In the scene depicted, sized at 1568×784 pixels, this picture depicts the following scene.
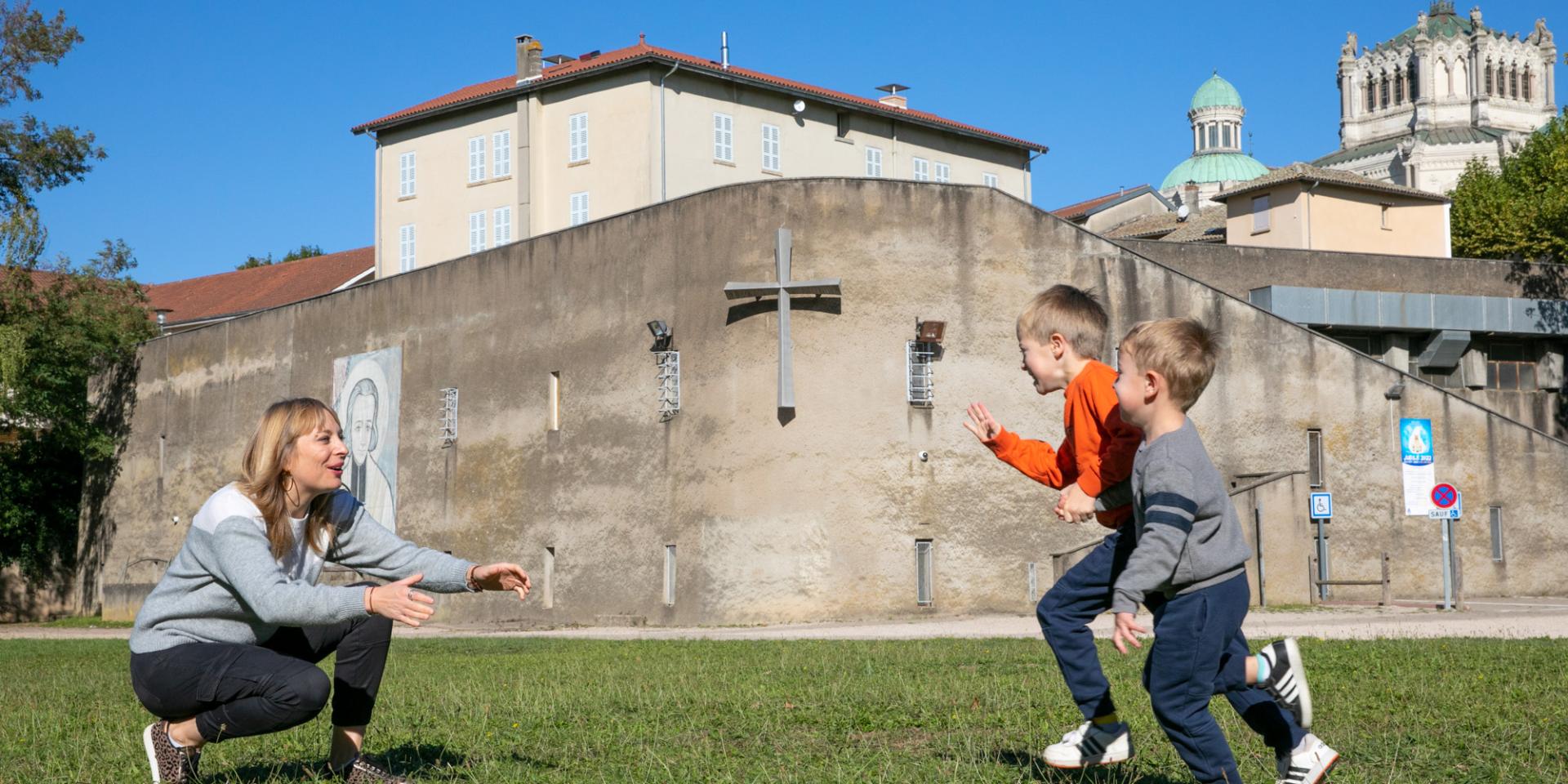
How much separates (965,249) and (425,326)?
12.9 meters

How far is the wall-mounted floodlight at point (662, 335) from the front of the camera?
29.1 meters

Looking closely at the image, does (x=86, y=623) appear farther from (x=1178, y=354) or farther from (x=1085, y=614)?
(x=1178, y=354)

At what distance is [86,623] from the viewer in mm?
42125

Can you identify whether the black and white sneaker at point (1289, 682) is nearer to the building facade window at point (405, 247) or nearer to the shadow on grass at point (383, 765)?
the shadow on grass at point (383, 765)

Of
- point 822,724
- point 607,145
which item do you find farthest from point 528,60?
point 822,724

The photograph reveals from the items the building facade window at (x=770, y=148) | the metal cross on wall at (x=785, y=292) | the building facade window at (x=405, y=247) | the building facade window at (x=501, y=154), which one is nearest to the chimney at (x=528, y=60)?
the building facade window at (x=501, y=154)

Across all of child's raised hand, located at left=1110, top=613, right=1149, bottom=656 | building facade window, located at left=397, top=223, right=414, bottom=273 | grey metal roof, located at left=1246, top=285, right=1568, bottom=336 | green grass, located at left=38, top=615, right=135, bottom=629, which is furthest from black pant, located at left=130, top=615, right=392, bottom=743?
building facade window, located at left=397, top=223, right=414, bottom=273

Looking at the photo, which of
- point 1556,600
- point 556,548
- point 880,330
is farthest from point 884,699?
point 1556,600

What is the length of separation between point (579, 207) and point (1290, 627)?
31.1 m

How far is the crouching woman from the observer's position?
222 inches

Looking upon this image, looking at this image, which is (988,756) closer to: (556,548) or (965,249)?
(965,249)

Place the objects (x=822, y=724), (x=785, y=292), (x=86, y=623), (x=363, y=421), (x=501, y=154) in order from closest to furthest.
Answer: (x=822, y=724) → (x=785, y=292) → (x=363, y=421) → (x=86, y=623) → (x=501, y=154)

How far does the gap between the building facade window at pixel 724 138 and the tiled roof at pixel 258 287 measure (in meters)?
22.3

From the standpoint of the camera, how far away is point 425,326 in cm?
3481
